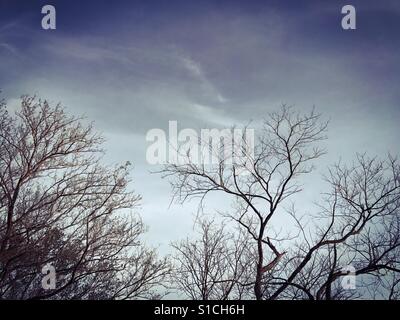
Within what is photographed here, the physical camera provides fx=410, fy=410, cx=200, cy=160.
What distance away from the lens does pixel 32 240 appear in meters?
12.4

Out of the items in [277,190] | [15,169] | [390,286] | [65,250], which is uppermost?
[15,169]

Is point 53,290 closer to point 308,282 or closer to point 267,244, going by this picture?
point 267,244

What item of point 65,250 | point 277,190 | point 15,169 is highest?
point 15,169

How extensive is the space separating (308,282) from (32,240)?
334 inches

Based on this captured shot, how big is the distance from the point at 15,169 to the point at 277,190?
8.28 meters
